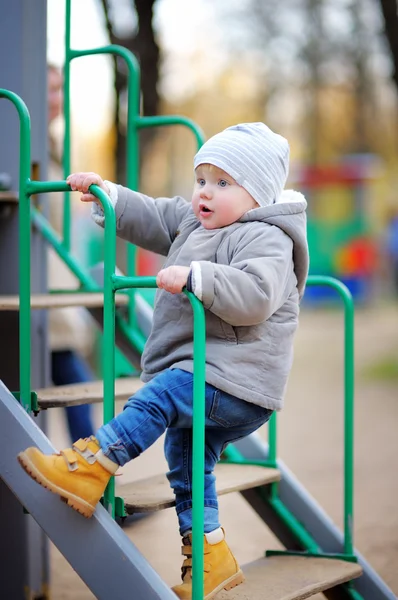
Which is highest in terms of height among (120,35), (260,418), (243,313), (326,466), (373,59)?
(373,59)

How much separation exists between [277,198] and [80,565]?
45.3 inches

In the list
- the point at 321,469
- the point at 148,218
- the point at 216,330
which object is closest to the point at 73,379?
the point at 148,218

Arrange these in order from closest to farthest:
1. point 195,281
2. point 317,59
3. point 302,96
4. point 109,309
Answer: point 195,281 → point 109,309 → point 317,59 → point 302,96

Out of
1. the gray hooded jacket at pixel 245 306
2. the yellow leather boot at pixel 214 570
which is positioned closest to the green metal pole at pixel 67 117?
the gray hooded jacket at pixel 245 306

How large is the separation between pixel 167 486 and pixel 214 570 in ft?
1.42

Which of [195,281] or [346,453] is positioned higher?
[195,281]

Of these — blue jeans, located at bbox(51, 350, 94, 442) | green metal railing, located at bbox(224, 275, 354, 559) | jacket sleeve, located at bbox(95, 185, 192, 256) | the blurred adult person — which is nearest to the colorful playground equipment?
the blurred adult person

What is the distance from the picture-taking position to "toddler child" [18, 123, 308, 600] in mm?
2377

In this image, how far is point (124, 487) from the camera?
2.94 metres

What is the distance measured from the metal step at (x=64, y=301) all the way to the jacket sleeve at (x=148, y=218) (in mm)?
398

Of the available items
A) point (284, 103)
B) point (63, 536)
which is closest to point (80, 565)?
point (63, 536)

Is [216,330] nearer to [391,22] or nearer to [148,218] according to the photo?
[148,218]

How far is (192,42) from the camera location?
80.6ft

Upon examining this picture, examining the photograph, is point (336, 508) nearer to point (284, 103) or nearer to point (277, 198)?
point (277, 198)
